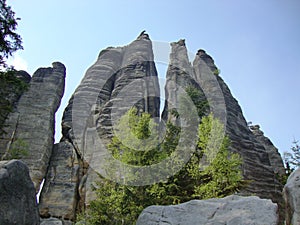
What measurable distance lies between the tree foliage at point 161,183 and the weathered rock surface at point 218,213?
→ 10.4ft

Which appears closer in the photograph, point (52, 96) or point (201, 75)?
point (52, 96)

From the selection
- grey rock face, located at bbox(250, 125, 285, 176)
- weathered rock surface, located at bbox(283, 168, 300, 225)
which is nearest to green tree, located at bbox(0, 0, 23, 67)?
weathered rock surface, located at bbox(283, 168, 300, 225)

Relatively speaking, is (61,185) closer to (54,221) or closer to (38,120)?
(54,221)

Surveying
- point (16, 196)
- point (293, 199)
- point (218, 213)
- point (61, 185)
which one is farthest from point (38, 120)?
point (293, 199)

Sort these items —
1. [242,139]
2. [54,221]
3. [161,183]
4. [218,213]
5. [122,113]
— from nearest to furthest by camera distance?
[218,213] → [161,183] → [54,221] → [242,139] → [122,113]

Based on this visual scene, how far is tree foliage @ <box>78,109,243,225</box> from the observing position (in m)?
13.9

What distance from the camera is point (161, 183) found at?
1536 cm

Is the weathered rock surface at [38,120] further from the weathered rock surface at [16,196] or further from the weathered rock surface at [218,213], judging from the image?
the weathered rock surface at [218,213]

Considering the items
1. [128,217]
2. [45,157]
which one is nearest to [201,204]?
[128,217]

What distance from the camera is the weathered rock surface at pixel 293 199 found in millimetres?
8371

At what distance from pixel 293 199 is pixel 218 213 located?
2.31 meters

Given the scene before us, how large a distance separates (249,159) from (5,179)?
1757 cm

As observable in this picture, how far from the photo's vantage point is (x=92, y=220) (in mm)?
13828

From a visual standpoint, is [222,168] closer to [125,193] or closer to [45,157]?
[125,193]
